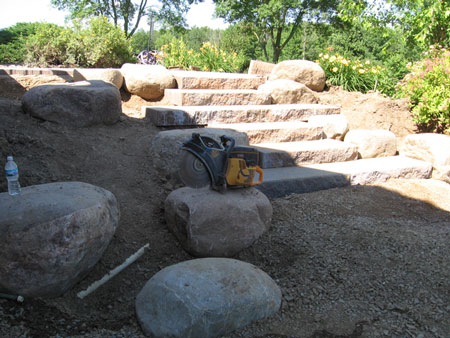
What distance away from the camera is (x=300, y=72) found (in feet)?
27.0

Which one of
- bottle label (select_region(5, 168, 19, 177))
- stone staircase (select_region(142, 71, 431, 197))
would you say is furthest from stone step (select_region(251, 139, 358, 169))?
bottle label (select_region(5, 168, 19, 177))

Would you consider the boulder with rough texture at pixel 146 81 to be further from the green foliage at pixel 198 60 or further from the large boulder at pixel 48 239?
the large boulder at pixel 48 239

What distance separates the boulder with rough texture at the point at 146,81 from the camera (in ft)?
20.7

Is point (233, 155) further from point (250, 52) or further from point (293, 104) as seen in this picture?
point (250, 52)

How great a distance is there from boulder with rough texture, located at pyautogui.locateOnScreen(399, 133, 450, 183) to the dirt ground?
481 mm

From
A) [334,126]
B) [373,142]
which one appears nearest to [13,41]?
[334,126]

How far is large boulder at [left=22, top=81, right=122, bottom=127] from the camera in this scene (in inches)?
181

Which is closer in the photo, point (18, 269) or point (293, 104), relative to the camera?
point (18, 269)

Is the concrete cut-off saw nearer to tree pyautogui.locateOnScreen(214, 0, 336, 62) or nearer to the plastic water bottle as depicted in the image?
the plastic water bottle

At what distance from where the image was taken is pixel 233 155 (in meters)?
3.57

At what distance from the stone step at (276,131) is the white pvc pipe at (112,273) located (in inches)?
107

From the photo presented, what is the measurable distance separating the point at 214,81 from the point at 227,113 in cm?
118

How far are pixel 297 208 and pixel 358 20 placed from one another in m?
9.41

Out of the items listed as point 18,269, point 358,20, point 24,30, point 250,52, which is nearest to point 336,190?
point 18,269
